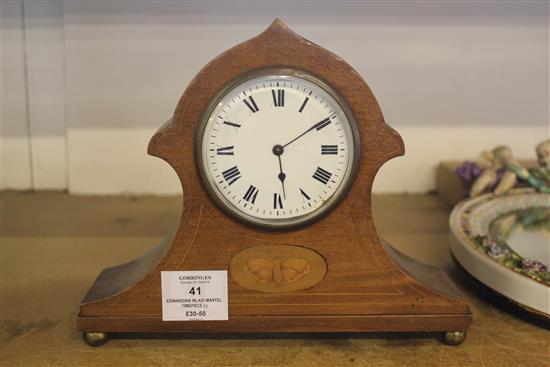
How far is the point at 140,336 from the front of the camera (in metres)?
0.86

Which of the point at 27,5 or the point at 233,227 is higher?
the point at 27,5

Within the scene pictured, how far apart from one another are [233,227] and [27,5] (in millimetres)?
809

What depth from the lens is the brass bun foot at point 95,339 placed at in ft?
2.73

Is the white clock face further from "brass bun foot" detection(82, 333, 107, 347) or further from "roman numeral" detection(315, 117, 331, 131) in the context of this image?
"brass bun foot" detection(82, 333, 107, 347)

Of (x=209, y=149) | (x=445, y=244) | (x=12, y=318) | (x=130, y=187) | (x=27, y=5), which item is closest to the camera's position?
(x=209, y=149)

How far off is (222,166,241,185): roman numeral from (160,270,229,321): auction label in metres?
0.11

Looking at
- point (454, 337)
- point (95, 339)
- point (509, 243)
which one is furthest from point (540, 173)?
point (95, 339)

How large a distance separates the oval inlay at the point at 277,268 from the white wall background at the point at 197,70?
2.19 feet

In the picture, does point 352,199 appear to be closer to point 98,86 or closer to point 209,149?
point 209,149

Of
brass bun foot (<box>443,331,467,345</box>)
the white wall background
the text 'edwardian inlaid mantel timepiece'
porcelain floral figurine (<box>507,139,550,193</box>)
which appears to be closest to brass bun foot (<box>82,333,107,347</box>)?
the text 'edwardian inlaid mantel timepiece'

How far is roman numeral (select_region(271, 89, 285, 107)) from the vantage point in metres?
0.77

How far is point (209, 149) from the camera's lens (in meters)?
0.78

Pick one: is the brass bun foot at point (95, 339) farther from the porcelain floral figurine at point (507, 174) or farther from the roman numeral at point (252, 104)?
the porcelain floral figurine at point (507, 174)

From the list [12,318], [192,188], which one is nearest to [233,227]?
[192,188]
